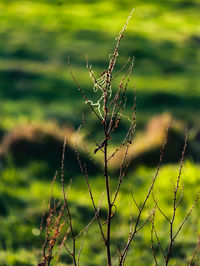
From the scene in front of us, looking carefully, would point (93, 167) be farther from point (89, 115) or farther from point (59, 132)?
point (89, 115)

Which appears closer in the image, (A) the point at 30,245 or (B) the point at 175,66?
(A) the point at 30,245

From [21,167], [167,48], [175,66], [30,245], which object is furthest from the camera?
[167,48]

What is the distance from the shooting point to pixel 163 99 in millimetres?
22781

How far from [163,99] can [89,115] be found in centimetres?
334

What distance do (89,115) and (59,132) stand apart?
437 centimetres

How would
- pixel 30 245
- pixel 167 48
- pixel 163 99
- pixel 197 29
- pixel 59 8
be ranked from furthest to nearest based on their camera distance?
pixel 59 8 → pixel 197 29 → pixel 167 48 → pixel 163 99 → pixel 30 245

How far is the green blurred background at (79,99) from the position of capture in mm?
11961

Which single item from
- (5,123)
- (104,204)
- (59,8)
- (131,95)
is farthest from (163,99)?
(59,8)

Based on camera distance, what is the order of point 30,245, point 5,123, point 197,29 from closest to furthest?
1. point 30,245
2. point 5,123
3. point 197,29

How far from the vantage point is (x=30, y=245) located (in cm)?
1095

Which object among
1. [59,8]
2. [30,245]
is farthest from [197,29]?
[30,245]

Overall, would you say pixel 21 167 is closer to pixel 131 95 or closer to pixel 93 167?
pixel 93 167

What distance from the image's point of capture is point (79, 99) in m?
22.9

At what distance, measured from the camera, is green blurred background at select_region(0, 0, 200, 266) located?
12.0m
